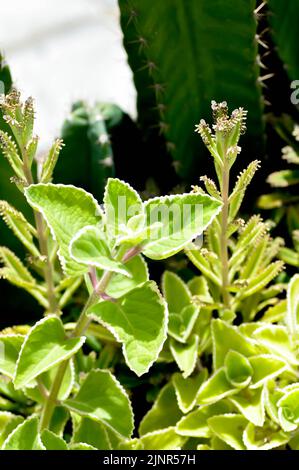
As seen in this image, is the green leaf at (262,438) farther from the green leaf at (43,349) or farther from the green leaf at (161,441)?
the green leaf at (43,349)

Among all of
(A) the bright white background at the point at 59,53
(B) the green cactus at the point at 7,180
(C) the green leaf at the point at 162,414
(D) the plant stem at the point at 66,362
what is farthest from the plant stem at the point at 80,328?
(A) the bright white background at the point at 59,53

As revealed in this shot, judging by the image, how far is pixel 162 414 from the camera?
33.2 inches

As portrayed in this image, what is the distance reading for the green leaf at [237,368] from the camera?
0.78 metres

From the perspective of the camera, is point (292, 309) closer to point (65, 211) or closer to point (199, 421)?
point (199, 421)

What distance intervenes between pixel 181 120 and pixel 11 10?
4.27 ft

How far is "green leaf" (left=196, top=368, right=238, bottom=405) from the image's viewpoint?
0.77m

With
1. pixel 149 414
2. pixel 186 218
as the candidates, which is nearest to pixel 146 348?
pixel 186 218

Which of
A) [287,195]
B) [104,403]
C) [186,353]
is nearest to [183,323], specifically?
[186,353]

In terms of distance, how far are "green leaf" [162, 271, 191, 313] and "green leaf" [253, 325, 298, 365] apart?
9cm

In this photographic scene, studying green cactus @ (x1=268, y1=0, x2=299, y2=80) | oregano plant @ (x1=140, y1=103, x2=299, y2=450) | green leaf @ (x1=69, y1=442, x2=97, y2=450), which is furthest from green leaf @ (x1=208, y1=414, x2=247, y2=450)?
green cactus @ (x1=268, y1=0, x2=299, y2=80)

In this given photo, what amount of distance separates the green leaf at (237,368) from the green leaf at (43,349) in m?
0.16

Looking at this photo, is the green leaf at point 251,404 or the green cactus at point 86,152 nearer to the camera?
the green leaf at point 251,404

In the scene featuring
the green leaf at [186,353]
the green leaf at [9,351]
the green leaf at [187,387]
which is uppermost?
the green leaf at [9,351]

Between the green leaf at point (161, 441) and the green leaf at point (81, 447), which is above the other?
the green leaf at point (81, 447)
